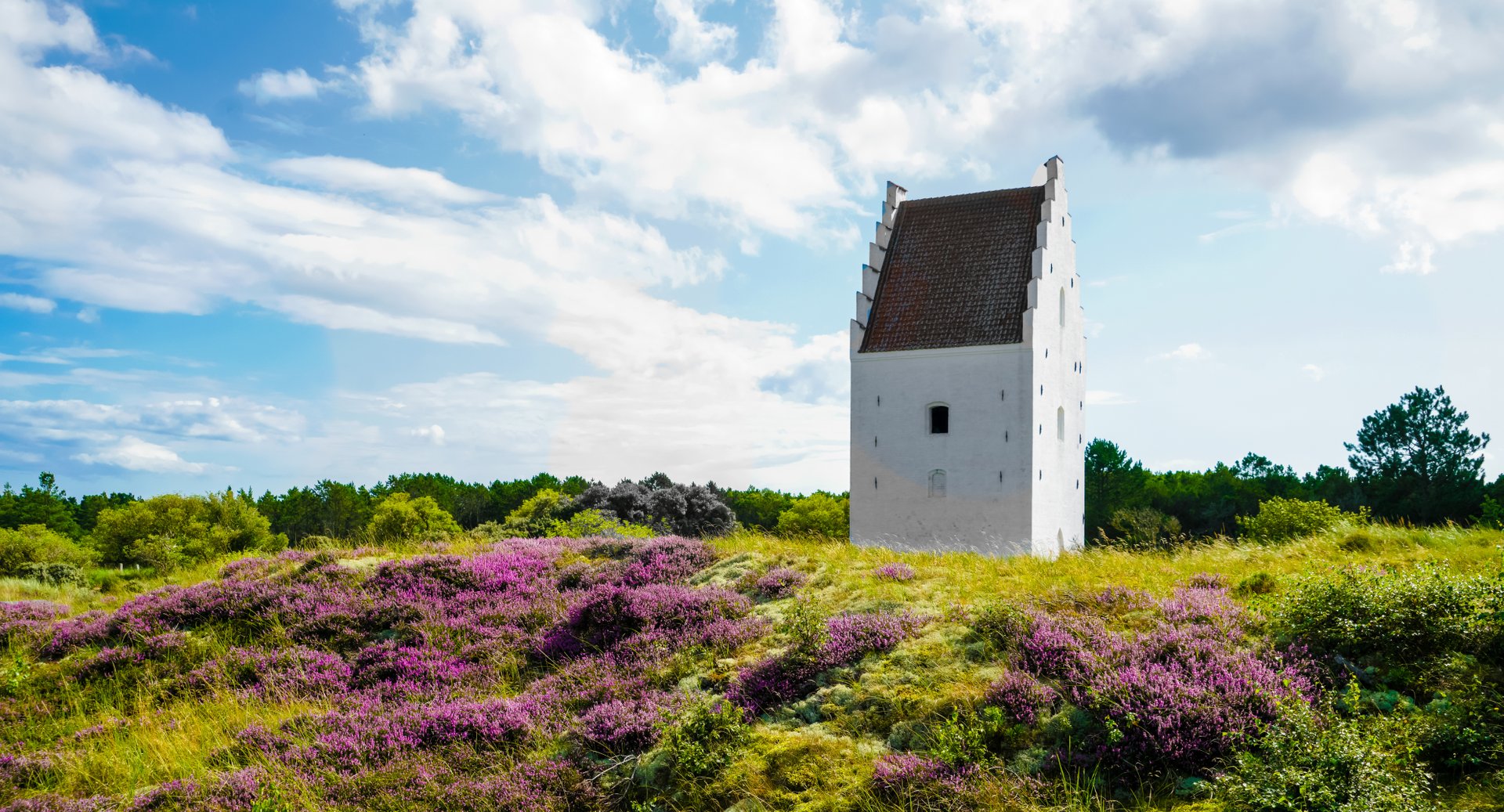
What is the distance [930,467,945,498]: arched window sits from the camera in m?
26.8

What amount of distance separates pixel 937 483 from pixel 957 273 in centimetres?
673

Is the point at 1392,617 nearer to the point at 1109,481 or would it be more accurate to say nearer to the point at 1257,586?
the point at 1257,586

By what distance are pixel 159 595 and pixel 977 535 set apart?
2025cm

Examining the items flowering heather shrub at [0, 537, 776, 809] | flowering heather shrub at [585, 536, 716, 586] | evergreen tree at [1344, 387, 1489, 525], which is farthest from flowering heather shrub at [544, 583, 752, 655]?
evergreen tree at [1344, 387, 1489, 525]

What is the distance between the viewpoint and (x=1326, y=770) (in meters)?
5.32

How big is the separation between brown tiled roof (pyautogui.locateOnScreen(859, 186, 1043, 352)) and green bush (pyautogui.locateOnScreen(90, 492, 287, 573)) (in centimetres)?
2149

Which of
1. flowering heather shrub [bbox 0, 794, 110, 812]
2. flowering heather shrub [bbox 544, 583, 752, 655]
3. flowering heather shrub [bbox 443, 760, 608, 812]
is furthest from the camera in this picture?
flowering heather shrub [bbox 544, 583, 752, 655]

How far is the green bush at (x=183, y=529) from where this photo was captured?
1206 inches

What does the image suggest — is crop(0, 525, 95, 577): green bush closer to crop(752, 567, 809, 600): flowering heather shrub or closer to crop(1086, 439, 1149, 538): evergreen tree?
crop(752, 567, 809, 600): flowering heather shrub

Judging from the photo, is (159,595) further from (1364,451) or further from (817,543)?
(1364,451)

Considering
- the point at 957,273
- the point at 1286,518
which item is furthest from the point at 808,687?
the point at 957,273

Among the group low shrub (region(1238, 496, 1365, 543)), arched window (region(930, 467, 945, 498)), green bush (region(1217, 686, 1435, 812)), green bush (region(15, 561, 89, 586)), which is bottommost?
green bush (region(15, 561, 89, 586))

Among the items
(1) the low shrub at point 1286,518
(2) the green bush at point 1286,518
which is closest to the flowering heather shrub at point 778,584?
(1) the low shrub at point 1286,518

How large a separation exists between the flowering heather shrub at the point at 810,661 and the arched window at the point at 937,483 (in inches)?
748
